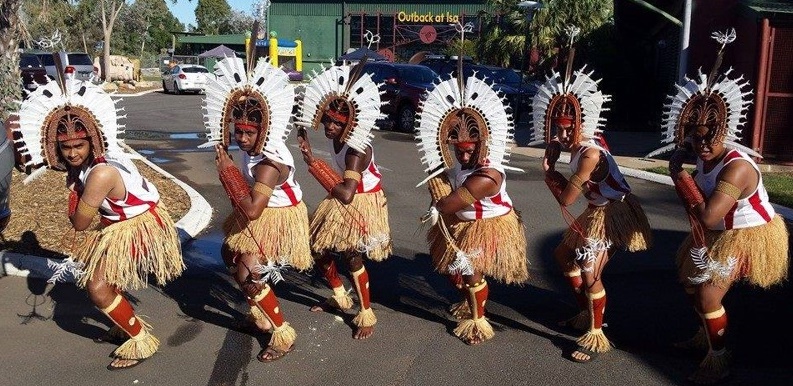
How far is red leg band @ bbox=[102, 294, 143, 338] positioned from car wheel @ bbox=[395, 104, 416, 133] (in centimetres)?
1329

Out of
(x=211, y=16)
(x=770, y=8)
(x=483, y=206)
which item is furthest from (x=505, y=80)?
(x=211, y=16)

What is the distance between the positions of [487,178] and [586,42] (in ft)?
58.6

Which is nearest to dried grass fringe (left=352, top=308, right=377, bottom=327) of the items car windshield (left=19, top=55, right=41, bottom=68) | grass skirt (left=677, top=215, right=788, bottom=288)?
grass skirt (left=677, top=215, right=788, bottom=288)

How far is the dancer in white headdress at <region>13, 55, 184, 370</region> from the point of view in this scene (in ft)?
13.6

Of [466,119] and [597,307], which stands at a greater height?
[466,119]

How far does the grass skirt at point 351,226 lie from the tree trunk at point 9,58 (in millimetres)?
5009

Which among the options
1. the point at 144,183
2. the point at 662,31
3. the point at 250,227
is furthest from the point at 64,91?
the point at 662,31

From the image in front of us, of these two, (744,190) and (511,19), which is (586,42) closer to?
(511,19)

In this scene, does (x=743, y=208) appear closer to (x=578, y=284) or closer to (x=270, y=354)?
(x=578, y=284)

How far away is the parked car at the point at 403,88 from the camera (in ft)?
57.2

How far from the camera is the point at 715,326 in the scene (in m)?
4.31

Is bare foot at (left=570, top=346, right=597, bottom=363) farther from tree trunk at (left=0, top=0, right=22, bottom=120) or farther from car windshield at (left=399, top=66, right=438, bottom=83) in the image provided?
car windshield at (left=399, top=66, right=438, bottom=83)

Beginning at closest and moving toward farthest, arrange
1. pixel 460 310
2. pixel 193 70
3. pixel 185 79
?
1. pixel 460 310
2. pixel 185 79
3. pixel 193 70

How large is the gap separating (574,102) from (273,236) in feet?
6.81
